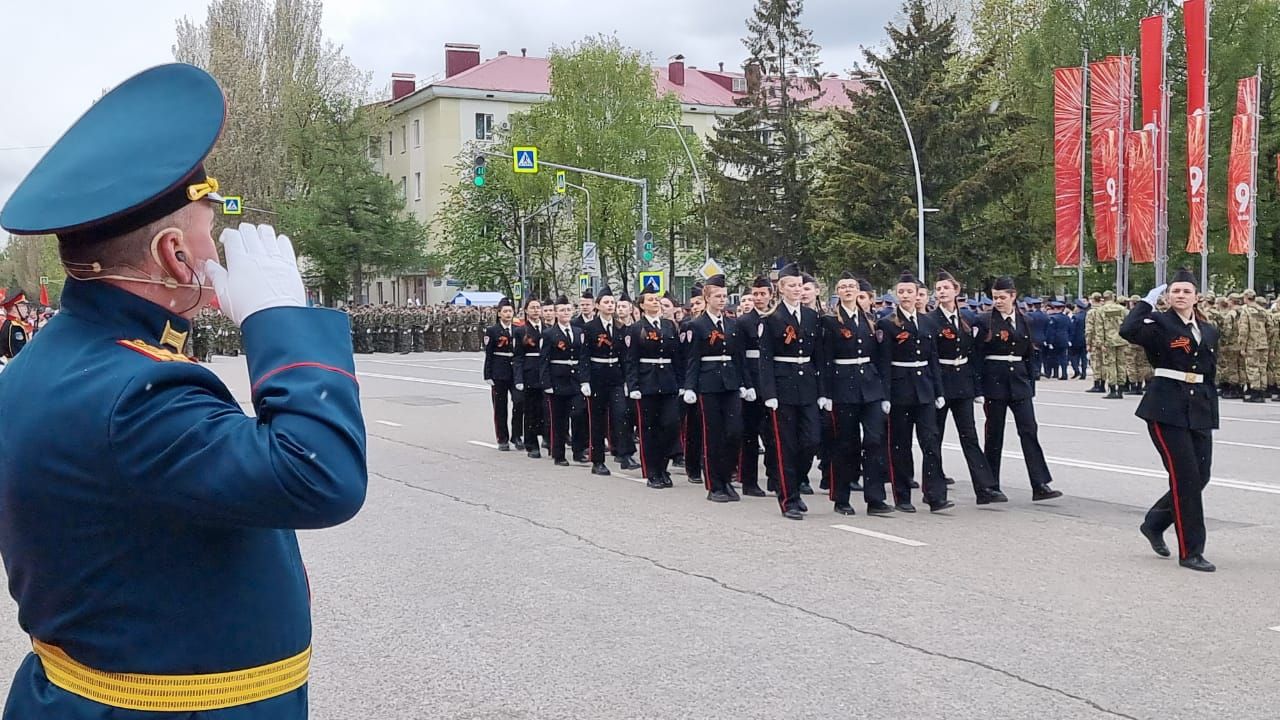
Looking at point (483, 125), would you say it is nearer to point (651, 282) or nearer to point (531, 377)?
point (651, 282)

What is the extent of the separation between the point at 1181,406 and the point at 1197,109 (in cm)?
2199

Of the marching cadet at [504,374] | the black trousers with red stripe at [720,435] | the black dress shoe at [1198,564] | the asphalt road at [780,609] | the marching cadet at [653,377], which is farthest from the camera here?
the marching cadet at [504,374]

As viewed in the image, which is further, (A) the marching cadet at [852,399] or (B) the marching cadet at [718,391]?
(B) the marching cadet at [718,391]

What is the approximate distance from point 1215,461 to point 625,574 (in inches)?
321

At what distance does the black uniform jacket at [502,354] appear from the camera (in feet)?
54.1

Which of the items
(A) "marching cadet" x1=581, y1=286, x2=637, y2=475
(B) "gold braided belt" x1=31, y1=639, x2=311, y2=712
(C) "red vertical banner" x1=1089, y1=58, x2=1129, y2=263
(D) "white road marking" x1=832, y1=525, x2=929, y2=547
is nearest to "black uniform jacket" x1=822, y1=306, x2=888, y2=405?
(D) "white road marking" x1=832, y1=525, x2=929, y2=547

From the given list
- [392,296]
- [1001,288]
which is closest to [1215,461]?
[1001,288]

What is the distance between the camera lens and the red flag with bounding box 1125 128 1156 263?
97.0ft

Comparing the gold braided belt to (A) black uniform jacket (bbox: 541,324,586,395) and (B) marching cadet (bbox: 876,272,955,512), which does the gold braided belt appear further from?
(A) black uniform jacket (bbox: 541,324,586,395)

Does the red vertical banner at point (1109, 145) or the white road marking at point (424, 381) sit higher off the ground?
the red vertical banner at point (1109, 145)

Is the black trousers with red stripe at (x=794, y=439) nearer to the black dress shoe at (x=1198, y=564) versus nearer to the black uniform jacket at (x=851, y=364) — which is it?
the black uniform jacket at (x=851, y=364)

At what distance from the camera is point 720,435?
12.0m

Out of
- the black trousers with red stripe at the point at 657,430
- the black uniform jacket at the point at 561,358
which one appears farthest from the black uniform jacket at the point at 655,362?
the black uniform jacket at the point at 561,358

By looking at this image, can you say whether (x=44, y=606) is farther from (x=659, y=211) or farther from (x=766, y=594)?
(x=659, y=211)
